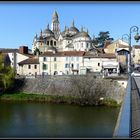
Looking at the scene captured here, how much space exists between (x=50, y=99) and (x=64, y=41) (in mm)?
26173

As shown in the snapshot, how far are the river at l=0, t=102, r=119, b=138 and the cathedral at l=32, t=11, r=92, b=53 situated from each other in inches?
929

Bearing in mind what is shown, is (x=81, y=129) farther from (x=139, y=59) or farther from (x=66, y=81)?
(x=139, y=59)

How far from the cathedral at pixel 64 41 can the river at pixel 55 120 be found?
2359 cm

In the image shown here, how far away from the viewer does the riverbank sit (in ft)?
87.9

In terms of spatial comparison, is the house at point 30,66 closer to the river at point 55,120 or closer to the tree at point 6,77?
the tree at point 6,77

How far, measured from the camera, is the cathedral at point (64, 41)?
49406mm

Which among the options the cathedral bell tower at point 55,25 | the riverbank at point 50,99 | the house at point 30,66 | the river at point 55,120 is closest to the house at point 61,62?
the house at point 30,66

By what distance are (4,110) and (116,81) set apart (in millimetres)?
9055

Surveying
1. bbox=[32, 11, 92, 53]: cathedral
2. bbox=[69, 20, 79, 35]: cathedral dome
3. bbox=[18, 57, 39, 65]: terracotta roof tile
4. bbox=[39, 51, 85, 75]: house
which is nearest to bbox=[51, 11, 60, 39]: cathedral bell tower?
bbox=[32, 11, 92, 53]: cathedral

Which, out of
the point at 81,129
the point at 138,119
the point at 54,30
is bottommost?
the point at 81,129

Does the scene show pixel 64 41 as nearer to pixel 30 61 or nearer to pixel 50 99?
pixel 30 61

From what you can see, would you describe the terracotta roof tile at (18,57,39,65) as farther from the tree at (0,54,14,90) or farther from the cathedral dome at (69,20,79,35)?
the cathedral dome at (69,20,79,35)

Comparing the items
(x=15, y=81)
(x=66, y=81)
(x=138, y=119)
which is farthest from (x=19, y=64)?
(x=138, y=119)

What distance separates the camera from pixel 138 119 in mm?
4082
